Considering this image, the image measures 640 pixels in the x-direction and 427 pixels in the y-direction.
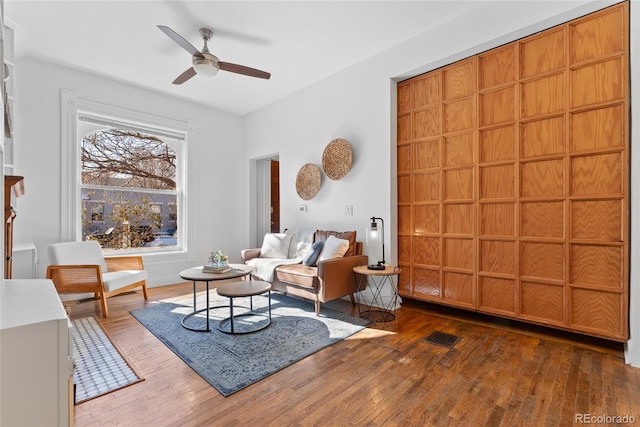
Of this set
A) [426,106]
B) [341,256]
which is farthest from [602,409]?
[426,106]

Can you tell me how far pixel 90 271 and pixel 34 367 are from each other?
298cm

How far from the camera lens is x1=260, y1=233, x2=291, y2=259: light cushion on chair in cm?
438

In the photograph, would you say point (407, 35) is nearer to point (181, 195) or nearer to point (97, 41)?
point (97, 41)

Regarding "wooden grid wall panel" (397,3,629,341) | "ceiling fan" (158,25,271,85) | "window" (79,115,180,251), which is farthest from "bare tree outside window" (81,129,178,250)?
"wooden grid wall panel" (397,3,629,341)

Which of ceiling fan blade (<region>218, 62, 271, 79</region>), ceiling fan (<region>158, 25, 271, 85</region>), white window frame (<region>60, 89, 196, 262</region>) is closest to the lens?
ceiling fan (<region>158, 25, 271, 85</region>)

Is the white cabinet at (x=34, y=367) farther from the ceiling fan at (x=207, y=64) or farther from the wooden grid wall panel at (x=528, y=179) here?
the wooden grid wall panel at (x=528, y=179)

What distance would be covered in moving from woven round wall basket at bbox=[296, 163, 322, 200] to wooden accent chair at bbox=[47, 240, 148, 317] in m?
2.38

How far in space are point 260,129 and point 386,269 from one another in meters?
3.60

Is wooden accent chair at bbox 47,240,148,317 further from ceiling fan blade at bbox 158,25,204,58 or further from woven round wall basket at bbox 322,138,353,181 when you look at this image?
woven round wall basket at bbox 322,138,353,181

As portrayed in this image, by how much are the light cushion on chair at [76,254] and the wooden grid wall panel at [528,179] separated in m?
3.85

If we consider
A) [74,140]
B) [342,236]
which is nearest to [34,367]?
[342,236]

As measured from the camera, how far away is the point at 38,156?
3871mm

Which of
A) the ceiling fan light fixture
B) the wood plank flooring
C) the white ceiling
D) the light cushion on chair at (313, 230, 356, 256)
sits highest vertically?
the white ceiling

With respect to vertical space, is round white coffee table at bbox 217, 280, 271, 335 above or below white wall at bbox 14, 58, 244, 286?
below
